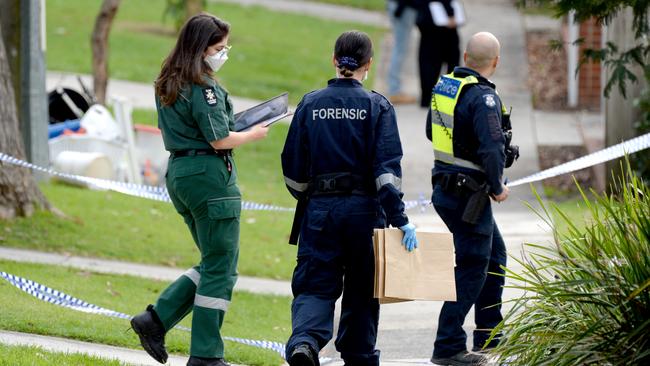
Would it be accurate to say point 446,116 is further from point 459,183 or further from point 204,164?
point 204,164

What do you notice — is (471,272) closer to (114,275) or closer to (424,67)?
(114,275)

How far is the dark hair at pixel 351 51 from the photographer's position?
5812 millimetres

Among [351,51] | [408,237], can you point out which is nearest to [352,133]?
[351,51]

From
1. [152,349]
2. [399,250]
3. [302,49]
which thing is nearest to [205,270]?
[152,349]

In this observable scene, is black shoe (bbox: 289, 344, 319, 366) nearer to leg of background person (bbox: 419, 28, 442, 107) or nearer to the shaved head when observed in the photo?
the shaved head

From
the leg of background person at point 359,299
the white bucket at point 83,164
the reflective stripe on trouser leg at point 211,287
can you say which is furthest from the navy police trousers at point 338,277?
the white bucket at point 83,164

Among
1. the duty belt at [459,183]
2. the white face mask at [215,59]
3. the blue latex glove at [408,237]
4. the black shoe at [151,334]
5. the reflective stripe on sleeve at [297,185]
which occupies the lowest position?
the black shoe at [151,334]

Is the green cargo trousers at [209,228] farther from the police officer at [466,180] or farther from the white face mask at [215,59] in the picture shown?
the police officer at [466,180]

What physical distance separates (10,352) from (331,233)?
1746mm

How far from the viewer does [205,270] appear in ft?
19.5

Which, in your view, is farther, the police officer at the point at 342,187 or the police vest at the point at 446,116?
the police vest at the point at 446,116

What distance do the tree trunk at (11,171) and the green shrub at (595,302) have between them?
5.44 m

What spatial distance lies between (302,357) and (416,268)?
73 centimetres

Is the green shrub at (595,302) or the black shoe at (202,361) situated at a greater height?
the green shrub at (595,302)
